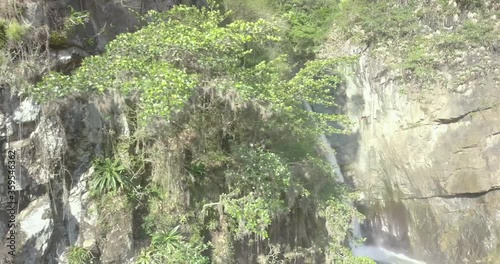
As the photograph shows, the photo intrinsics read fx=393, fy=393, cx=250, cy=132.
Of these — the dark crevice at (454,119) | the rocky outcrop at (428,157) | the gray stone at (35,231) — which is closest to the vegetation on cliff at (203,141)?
the gray stone at (35,231)

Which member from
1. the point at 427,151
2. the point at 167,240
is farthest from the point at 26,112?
the point at 427,151

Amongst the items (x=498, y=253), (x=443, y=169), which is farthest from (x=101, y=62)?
(x=498, y=253)

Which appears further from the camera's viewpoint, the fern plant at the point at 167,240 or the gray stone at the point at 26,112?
the fern plant at the point at 167,240

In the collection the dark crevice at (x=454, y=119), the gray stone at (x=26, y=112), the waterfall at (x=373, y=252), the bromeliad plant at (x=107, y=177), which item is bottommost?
the waterfall at (x=373, y=252)

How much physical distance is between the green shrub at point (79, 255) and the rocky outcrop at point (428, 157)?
8891 mm

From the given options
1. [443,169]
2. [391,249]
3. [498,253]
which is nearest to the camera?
[498,253]

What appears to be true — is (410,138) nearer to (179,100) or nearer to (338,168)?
(338,168)

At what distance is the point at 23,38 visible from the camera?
659cm

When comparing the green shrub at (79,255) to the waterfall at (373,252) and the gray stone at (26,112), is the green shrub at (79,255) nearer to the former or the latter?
the gray stone at (26,112)

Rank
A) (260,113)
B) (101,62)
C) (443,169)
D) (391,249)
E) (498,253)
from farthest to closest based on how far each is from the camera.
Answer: (391,249) → (443,169) → (498,253) → (260,113) → (101,62)

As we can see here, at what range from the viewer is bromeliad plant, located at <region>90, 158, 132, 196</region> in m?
7.10

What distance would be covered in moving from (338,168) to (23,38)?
9.91 metres

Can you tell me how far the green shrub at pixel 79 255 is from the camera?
267 inches

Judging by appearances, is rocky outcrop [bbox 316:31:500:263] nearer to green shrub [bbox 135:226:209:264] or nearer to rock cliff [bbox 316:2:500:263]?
rock cliff [bbox 316:2:500:263]
